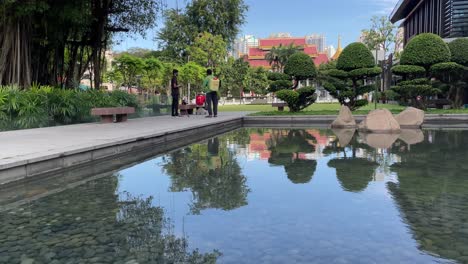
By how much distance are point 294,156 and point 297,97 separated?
11.3m

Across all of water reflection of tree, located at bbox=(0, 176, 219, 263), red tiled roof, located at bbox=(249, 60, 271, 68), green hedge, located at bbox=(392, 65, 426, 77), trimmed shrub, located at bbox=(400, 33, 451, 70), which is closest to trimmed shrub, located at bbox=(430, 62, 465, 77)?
trimmed shrub, located at bbox=(400, 33, 451, 70)

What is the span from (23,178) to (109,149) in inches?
79.0

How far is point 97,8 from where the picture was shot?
48.7 ft

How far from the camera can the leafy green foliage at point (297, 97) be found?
60.2 ft

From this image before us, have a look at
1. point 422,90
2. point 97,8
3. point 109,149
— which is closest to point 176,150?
point 109,149

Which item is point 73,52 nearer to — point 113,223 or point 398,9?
point 113,223

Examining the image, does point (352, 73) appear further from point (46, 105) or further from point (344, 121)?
point (46, 105)

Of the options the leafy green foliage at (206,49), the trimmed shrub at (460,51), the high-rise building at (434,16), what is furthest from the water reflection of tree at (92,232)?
the leafy green foliage at (206,49)

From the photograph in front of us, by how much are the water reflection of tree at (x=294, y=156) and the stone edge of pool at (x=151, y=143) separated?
214 cm

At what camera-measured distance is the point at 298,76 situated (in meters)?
18.9

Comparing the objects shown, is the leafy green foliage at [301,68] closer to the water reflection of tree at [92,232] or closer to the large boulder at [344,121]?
the large boulder at [344,121]

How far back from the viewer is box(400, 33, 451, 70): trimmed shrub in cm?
1792

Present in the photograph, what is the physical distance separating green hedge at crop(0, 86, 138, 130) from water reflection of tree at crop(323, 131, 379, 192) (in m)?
7.13

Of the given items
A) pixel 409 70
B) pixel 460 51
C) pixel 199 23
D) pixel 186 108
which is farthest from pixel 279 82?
pixel 199 23
